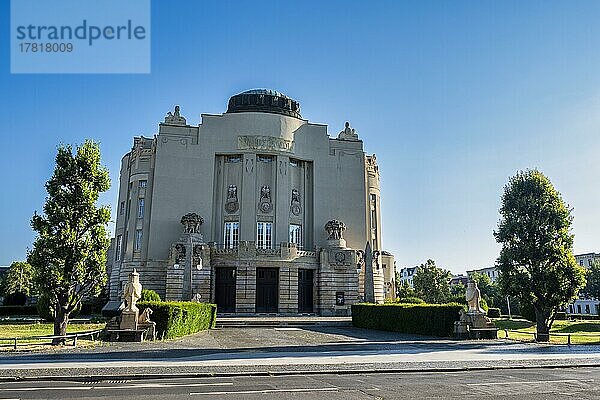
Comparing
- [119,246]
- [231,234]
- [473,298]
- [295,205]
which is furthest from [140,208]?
[473,298]

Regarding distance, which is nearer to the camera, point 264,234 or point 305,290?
point 305,290

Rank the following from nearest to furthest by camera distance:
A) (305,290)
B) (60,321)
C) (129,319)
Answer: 1. (129,319)
2. (60,321)
3. (305,290)

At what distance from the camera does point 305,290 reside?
5178cm

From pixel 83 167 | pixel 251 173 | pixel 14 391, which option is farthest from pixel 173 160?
pixel 14 391

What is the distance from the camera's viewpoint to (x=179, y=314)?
25.5 metres

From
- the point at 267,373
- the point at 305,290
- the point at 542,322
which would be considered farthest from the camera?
the point at 305,290

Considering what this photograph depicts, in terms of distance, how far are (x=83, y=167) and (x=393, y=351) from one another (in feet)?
55.5

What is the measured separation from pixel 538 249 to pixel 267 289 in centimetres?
2780

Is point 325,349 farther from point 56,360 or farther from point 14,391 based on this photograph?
point 14,391

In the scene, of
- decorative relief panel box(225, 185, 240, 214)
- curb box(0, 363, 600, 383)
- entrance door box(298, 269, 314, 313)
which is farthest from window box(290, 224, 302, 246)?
curb box(0, 363, 600, 383)

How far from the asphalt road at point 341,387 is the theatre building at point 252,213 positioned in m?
34.9

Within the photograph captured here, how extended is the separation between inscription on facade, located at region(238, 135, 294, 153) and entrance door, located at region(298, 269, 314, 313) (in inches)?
519

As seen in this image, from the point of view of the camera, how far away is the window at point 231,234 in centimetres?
5394

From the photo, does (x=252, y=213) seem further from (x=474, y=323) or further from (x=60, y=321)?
(x=474, y=323)
